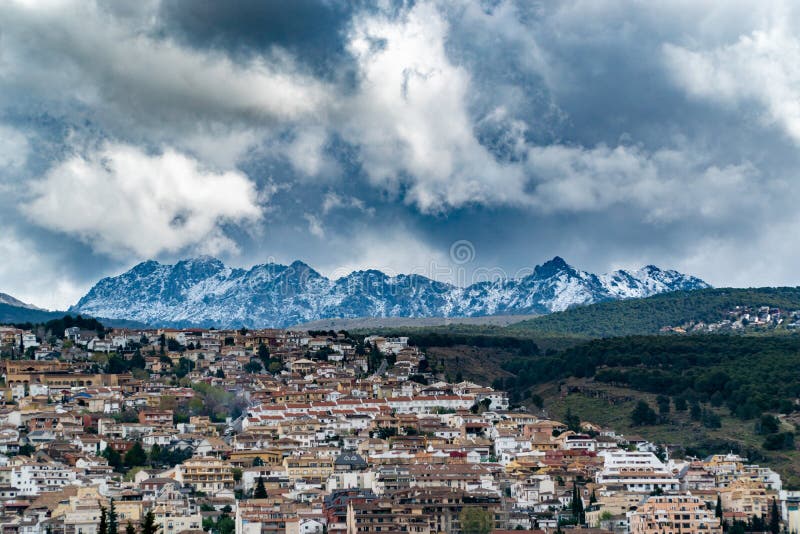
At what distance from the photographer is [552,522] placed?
252ft

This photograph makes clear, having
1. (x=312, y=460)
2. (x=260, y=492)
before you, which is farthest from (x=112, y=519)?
(x=312, y=460)

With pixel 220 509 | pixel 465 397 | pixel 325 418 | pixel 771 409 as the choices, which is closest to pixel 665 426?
pixel 771 409

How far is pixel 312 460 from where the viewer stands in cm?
9000

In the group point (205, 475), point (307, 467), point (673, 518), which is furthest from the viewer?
point (307, 467)

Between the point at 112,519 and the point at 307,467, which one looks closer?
the point at 112,519

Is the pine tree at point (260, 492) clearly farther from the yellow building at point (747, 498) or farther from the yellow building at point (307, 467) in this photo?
the yellow building at point (747, 498)

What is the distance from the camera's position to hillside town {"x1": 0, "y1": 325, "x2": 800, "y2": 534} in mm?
76625

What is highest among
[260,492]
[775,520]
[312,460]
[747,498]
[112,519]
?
[312,460]

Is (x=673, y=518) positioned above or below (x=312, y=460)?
below

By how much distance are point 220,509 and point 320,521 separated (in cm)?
752

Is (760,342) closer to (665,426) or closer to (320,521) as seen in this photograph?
(665,426)

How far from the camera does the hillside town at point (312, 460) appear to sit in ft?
251

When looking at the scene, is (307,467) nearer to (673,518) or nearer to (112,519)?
(112,519)

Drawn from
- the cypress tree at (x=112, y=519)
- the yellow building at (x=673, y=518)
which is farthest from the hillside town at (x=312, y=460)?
the cypress tree at (x=112, y=519)
